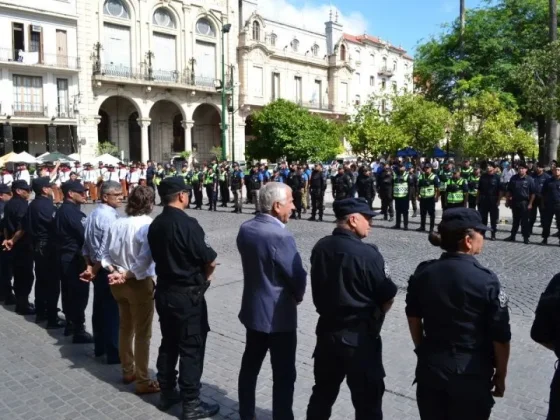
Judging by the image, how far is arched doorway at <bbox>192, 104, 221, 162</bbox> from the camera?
43.9 m

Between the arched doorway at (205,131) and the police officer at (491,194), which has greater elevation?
the arched doorway at (205,131)

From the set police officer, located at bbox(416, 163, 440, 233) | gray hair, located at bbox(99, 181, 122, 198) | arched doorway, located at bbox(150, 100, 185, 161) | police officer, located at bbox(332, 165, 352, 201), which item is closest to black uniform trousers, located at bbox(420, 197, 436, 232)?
police officer, located at bbox(416, 163, 440, 233)

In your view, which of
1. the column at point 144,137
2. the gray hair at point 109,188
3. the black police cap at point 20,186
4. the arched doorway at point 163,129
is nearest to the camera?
the gray hair at point 109,188

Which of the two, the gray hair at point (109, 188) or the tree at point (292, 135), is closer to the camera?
the gray hair at point (109, 188)

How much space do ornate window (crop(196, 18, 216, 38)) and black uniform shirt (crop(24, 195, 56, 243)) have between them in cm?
3530

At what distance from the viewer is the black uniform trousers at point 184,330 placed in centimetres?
437

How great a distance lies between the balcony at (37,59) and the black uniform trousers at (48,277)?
27.3 metres

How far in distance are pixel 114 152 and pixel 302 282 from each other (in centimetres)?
3368

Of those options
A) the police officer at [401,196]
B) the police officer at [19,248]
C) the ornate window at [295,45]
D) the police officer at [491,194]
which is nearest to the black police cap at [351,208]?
the police officer at [19,248]

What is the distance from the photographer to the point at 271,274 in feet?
13.0

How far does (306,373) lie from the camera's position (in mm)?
5395

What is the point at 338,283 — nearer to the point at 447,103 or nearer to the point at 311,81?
the point at 447,103

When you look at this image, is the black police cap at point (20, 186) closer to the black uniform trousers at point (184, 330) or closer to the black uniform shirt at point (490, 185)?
the black uniform trousers at point (184, 330)

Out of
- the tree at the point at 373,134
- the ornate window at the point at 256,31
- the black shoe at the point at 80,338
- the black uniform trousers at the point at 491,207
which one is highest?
the ornate window at the point at 256,31
